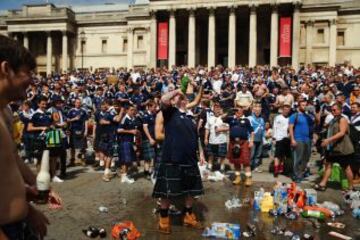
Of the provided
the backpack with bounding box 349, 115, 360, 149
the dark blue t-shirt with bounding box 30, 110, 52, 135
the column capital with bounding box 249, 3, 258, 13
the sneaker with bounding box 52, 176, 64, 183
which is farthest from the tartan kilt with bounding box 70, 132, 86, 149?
the column capital with bounding box 249, 3, 258, 13

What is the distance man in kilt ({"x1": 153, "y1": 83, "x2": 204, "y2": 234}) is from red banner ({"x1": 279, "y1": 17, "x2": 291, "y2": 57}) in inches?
1664

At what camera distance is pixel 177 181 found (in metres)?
7.02

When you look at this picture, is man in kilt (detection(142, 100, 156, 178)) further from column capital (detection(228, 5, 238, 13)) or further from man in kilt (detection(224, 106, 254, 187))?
column capital (detection(228, 5, 238, 13))

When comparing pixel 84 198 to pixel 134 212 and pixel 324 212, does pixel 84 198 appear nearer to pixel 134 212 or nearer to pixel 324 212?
pixel 134 212

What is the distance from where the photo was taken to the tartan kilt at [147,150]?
12.5 m

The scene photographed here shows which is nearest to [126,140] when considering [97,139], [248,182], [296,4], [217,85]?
[97,139]

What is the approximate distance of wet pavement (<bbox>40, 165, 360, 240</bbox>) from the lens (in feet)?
23.8

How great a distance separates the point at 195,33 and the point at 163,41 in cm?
432

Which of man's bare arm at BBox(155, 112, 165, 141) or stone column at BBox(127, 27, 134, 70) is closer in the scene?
man's bare arm at BBox(155, 112, 165, 141)

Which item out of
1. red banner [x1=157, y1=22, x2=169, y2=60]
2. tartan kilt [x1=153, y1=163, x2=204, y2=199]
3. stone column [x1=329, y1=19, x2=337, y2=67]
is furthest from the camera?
red banner [x1=157, y1=22, x2=169, y2=60]

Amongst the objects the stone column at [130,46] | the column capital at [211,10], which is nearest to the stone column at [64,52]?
the stone column at [130,46]

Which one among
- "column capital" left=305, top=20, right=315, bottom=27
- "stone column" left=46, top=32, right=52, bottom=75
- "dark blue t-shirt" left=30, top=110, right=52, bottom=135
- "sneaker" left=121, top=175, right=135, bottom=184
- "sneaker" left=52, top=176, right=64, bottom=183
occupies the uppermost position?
"column capital" left=305, top=20, right=315, bottom=27

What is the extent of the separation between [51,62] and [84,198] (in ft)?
179

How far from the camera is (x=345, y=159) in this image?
10.4 m
